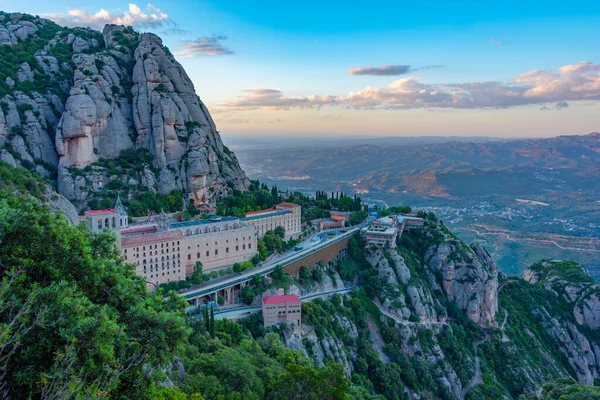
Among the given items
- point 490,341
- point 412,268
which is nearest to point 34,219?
point 412,268

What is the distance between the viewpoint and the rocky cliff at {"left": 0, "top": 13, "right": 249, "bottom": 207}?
203 feet

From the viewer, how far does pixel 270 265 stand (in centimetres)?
5497

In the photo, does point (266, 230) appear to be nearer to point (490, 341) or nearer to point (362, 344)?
point (362, 344)

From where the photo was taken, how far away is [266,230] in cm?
6194

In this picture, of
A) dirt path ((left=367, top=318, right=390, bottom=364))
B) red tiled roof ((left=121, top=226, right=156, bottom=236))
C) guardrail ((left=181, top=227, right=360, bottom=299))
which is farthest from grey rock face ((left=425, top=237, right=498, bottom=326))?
red tiled roof ((left=121, top=226, right=156, bottom=236))

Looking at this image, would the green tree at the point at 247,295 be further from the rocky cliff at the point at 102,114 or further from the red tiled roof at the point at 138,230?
the rocky cliff at the point at 102,114

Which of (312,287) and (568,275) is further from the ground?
(312,287)

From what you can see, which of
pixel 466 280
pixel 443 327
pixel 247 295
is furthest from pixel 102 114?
pixel 466 280

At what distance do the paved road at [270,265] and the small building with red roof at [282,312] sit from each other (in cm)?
508

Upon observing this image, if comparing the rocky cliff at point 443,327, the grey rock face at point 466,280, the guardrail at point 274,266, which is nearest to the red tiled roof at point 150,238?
the guardrail at point 274,266

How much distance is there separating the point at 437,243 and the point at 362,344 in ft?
84.5

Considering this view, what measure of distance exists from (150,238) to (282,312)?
1549 cm

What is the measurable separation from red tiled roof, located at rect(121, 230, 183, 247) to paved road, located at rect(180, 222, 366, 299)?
599 cm

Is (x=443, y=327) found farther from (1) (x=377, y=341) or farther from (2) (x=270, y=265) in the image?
(2) (x=270, y=265)
